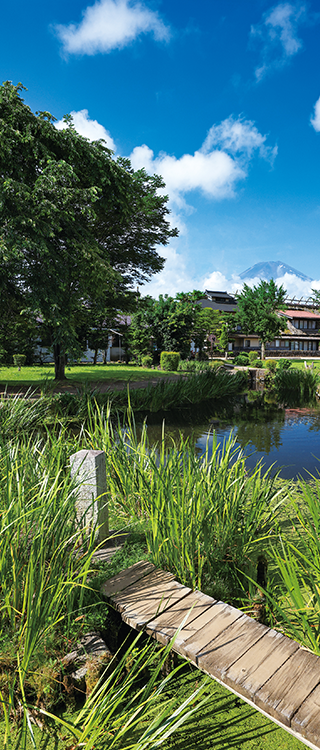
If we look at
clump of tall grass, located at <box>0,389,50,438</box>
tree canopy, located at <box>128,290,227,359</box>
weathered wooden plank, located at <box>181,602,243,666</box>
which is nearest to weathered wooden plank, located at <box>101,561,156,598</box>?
weathered wooden plank, located at <box>181,602,243,666</box>

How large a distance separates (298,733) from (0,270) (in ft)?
40.3

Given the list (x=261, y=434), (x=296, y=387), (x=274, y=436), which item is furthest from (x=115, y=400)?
(x=296, y=387)

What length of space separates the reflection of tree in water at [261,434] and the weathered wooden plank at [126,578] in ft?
18.5

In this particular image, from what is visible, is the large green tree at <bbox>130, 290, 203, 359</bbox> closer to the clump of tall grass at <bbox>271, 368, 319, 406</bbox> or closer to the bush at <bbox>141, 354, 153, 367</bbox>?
the bush at <bbox>141, 354, 153, 367</bbox>

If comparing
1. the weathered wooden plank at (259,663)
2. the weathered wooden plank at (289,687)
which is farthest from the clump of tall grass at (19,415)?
the weathered wooden plank at (289,687)

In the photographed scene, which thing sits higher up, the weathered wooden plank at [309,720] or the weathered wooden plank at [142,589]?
the weathered wooden plank at [309,720]

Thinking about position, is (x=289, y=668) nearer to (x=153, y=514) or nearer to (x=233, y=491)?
(x=153, y=514)

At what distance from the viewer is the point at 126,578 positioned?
8.46 feet

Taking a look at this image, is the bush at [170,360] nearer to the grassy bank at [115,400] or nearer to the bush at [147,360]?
the bush at [147,360]

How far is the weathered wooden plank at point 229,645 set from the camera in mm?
1810

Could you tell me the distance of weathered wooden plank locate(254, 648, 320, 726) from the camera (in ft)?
5.17

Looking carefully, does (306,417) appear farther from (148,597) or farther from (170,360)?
(170,360)

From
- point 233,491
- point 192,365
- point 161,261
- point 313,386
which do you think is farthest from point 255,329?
point 233,491

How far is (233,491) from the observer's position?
126 inches
